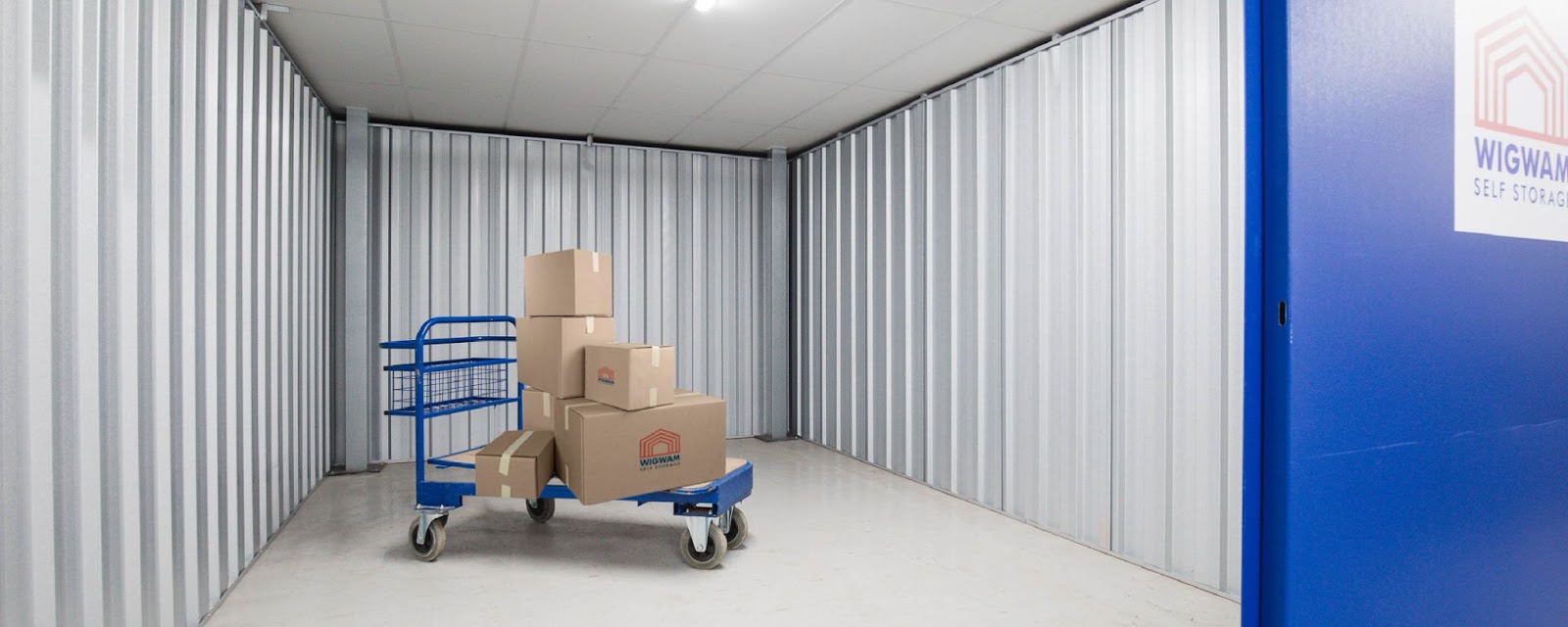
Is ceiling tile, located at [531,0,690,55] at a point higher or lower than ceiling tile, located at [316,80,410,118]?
higher

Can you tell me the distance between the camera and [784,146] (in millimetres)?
6273

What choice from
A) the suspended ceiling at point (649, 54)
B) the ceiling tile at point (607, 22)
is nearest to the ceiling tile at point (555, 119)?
the suspended ceiling at point (649, 54)

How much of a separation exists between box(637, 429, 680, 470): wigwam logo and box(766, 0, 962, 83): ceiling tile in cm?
203

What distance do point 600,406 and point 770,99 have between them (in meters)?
2.52

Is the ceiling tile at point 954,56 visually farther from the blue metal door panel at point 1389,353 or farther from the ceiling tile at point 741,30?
the blue metal door panel at point 1389,353

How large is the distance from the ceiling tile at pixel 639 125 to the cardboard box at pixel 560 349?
212cm

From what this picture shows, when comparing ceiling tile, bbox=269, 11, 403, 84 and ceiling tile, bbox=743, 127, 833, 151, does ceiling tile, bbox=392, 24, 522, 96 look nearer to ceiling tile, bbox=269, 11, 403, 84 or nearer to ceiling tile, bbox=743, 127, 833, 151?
ceiling tile, bbox=269, 11, 403, 84

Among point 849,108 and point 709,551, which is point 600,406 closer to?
point 709,551

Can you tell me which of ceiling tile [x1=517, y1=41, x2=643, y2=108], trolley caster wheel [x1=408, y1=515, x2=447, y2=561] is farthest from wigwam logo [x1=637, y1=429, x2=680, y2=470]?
ceiling tile [x1=517, y1=41, x2=643, y2=108]

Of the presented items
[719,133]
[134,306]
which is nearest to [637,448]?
[134,306]

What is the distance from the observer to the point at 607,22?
11.7ft

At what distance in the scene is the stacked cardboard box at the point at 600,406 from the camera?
3.04 meters

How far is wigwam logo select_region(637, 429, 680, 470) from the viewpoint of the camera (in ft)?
10.2

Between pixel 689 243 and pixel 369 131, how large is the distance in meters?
2.43
